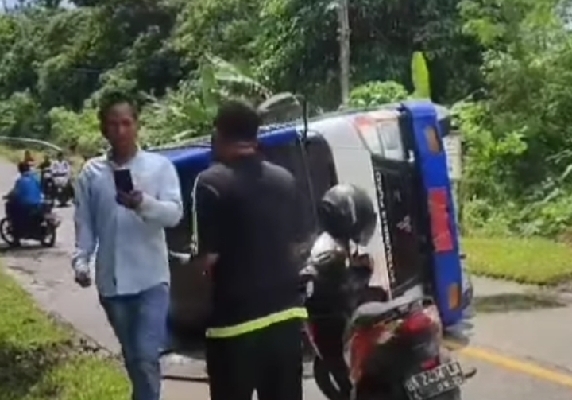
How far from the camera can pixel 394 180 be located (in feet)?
31.2

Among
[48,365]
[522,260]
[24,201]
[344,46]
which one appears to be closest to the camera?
[48,365]

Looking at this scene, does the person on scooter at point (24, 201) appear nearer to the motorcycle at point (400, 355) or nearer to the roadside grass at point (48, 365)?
the roadside grass at point (48, 365)

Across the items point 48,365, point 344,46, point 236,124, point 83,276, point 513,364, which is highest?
point 344,46

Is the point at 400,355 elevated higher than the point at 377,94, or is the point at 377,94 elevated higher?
the point at 377,94

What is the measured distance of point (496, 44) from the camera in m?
20.9

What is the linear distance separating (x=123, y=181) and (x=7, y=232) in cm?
1664

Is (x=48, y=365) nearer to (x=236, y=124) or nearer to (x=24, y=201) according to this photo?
(x=236, y=124)

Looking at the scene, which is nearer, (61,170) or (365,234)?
(365,234)

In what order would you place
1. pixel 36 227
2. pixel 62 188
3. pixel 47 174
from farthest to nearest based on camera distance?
pixel 62 188
pixel 47 174
pixel 36 227

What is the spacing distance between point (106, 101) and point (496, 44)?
15288 mm

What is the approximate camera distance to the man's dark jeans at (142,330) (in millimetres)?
6262

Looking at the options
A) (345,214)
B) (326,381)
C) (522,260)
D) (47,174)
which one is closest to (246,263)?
(326,381)

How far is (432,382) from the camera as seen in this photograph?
17.2 feet

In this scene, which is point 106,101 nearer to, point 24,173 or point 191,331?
point 191,331
